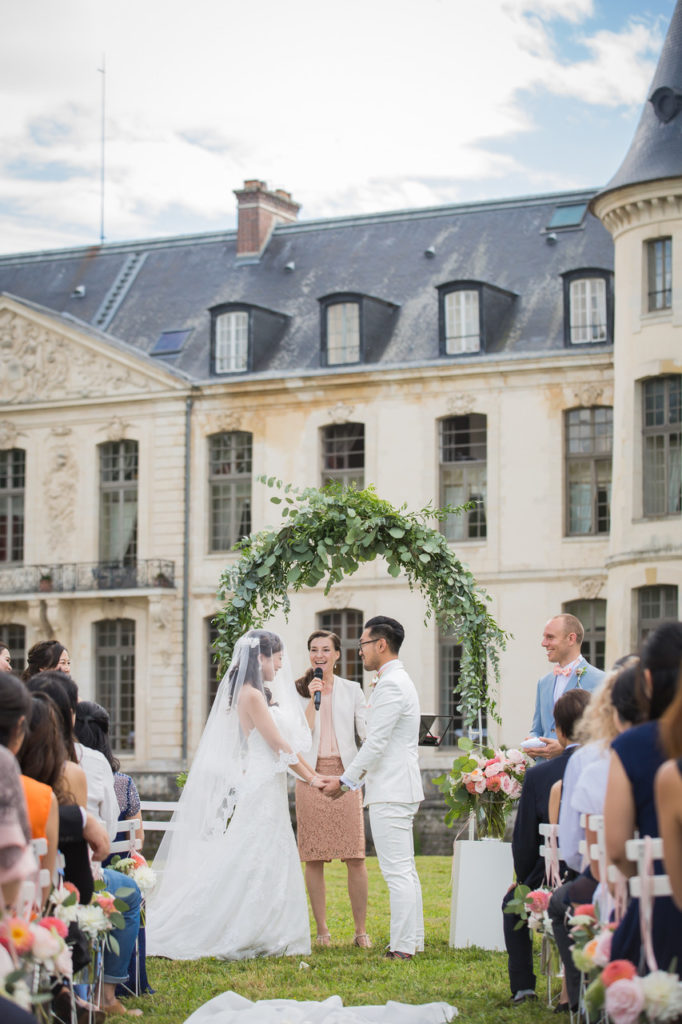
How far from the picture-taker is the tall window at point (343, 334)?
89.6ft

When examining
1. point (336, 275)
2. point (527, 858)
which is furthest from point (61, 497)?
point (527, 858)

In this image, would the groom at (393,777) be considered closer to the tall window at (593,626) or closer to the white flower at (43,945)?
the white flower at (43,945)

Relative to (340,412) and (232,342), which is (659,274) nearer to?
(340,412)

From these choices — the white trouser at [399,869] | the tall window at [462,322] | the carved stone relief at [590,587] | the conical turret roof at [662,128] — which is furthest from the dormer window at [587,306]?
the white trouser at [399,869]

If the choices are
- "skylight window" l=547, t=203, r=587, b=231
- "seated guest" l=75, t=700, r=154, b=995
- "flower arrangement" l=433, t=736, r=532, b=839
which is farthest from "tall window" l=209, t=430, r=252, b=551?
"seated guest" l=75, t=700, r=154, b=995

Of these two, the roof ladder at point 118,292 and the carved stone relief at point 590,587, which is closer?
the carved stone relief at point 590,587

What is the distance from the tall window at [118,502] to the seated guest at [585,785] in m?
22.3

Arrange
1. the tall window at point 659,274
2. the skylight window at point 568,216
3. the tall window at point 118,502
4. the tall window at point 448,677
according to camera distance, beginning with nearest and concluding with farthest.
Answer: the tall window at point 659,274 → the tall window at point 448,677 → the skylight window at point 568,216 → the tall window at point 118,502

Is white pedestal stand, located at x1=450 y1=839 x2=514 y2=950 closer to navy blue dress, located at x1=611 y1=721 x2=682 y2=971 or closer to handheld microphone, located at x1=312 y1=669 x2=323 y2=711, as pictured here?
handheld microphone, located at x1=312 y1=669 x2=323 y2=711

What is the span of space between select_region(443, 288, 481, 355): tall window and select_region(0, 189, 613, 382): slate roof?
0.98ft

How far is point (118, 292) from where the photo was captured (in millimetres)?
31344

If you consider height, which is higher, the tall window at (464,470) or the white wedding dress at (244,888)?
the tall window at (464,470)

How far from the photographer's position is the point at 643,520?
22797 mm

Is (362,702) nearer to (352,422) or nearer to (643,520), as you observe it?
(643,520)
